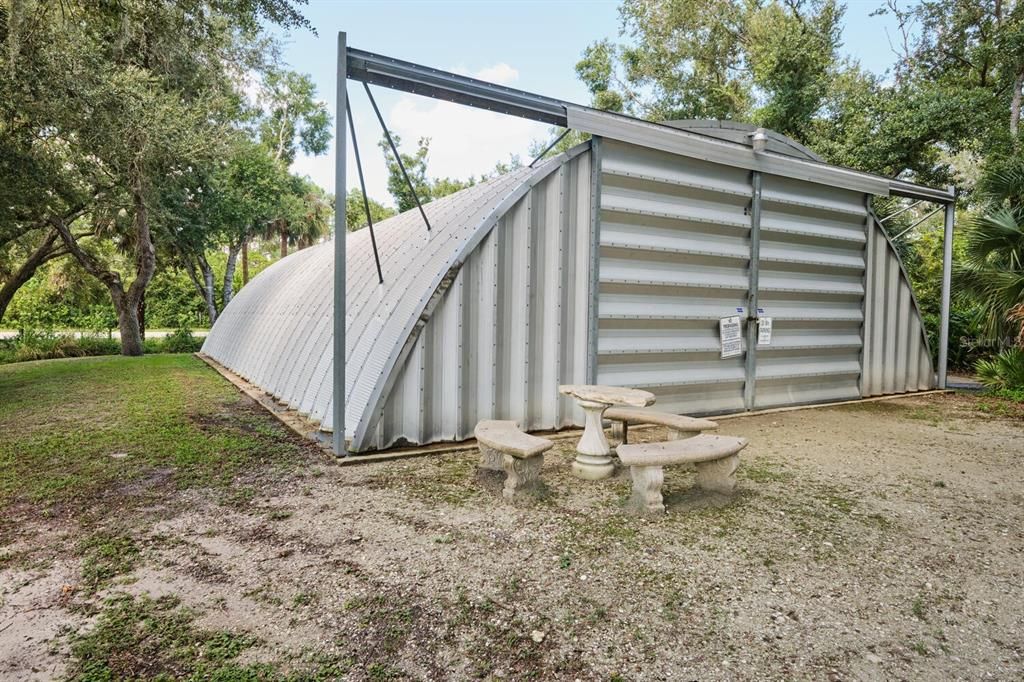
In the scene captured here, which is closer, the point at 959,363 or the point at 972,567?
Answer: the point at 972,567

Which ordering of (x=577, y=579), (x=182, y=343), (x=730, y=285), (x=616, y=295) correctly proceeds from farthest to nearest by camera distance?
(x=182, y=343) < (x=730, y=285) < (x=616, y=295) < (x=577, y=579)

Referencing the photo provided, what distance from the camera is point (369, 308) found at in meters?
6.81

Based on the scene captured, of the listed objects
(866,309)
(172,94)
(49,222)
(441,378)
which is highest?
(172,94)

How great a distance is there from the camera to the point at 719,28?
22.9 meters

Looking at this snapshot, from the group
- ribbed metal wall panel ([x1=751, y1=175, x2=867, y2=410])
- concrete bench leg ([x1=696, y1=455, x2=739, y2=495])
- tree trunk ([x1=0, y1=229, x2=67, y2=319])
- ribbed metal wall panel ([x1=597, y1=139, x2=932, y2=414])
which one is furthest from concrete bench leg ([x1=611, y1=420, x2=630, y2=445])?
tree trunk ([x1=0, y1=229, x2=67, y2=319])

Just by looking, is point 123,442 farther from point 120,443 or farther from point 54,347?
point 54,347

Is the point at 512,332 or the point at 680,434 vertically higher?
the point at 512,332

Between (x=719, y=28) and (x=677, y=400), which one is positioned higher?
(x=719, y=28)

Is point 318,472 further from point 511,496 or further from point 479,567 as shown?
point 479,567

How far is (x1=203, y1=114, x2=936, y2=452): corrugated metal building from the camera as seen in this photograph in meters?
5.76

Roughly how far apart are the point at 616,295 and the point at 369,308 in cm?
299

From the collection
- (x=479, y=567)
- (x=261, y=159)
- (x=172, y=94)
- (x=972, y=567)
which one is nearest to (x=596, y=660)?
(x=479, y=567)

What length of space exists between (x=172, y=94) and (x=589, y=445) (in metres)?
13.9

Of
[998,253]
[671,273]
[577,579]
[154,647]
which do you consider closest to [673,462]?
[577,579]
